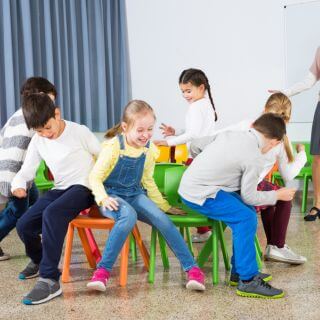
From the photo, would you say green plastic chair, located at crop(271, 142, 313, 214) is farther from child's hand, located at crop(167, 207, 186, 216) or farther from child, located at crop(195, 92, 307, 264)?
child's hand, located at crop(167, 207, 186, 216)

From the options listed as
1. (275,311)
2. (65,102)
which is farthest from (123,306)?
(65,102)

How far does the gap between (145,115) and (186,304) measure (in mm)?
895

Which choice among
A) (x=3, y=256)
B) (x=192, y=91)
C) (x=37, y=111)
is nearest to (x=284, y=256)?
(x=192, y=91)

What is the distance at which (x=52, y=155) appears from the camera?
2742 mm

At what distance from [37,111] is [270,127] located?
1103 millimetres

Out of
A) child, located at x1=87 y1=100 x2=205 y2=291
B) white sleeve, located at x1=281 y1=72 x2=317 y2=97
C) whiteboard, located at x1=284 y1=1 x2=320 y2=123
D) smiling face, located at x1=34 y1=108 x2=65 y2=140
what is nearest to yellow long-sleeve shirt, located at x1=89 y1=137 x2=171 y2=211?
child, located at x1=87 y1=100 x2=205 y2=291

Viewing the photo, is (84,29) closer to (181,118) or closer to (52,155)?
(181,118)

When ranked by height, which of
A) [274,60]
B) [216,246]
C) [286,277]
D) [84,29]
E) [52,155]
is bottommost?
[286,277]

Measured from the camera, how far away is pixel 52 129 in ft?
8.80

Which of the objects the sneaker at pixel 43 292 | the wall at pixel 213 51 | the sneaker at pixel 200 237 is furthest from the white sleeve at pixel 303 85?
the sneaker at pixel 43 292

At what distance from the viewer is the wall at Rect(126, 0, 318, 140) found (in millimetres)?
5410

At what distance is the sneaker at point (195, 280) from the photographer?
8.33ft

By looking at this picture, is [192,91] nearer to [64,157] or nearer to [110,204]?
[64,157]

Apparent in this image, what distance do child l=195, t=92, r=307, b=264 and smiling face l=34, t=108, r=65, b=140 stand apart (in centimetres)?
74
